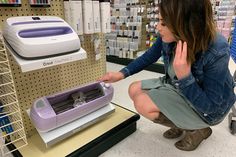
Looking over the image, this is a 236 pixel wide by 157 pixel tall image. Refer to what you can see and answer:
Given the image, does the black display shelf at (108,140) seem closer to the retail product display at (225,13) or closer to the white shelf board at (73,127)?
the white shelf board at (73,127)

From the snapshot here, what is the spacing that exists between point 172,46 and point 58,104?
2.29ft

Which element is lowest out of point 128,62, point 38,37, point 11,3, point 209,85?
point 128,62

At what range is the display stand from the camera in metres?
1.02

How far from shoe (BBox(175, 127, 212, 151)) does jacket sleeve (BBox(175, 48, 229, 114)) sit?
399 mm

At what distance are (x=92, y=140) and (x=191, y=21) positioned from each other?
0.79 m

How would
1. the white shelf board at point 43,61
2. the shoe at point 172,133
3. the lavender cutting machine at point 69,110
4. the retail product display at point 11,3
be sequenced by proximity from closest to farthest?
the white shelf board at point 43,61 < the retail product display at point 11,3 < the lavender cutting machine at point 69,110 < the shoe at point 172,133

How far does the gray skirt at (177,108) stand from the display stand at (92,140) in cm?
35

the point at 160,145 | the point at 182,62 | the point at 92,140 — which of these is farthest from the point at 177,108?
the point at 92,140

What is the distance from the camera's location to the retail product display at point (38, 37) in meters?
0.75

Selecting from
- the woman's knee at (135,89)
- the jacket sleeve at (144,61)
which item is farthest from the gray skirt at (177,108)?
the jacket sleeve at (144,61)

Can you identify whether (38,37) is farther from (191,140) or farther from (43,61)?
(191,140)

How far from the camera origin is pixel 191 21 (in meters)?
0.76

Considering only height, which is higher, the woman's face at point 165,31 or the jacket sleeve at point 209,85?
the woman's face at point 165,31

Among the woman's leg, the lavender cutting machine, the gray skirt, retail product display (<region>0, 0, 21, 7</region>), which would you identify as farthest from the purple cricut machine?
retail product display (<region>0, 0, 21, 7</region>)
